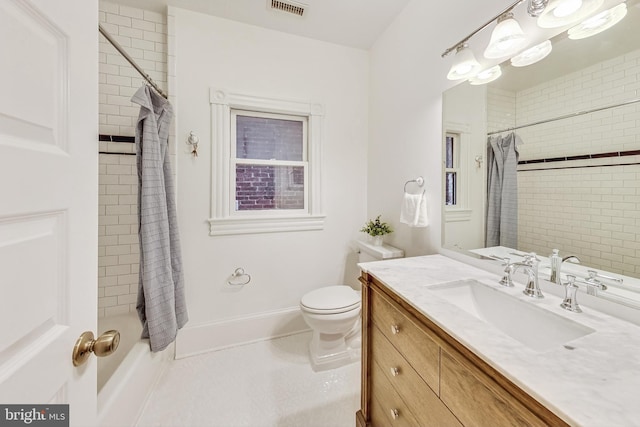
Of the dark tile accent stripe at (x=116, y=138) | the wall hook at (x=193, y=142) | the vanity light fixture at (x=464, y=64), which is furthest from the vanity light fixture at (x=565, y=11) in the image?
the dark tile accent stripe at (x=116, y=138)

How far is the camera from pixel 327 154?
2229 mm

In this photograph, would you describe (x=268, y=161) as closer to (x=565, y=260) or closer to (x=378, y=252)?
(x=378, y=252)

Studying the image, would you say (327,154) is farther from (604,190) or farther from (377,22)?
(604,190)

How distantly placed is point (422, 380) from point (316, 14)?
7.74ft

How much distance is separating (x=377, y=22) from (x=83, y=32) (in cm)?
206

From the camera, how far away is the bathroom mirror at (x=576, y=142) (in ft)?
2.60

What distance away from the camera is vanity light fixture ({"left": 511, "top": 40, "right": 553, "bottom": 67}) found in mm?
986

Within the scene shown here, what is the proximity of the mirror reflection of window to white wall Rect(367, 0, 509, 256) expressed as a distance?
0.05 metres

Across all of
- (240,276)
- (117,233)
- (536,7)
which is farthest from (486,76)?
(117,233)

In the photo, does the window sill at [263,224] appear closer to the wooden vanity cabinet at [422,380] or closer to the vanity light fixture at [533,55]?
the wooden vanity cabinet at [422,380]

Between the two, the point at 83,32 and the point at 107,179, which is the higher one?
the point at 83,32

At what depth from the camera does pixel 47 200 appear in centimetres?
44

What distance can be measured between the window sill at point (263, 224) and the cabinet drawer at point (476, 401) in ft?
5.16

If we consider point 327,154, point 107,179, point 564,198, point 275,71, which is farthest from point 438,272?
point 107,179
